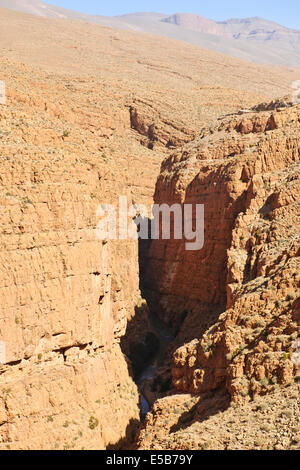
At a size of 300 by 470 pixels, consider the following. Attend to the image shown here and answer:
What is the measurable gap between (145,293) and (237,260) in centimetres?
1870

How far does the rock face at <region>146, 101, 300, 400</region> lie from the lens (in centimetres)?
3080

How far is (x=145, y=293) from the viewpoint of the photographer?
2392 inches

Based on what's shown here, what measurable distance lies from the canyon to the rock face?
10 cm

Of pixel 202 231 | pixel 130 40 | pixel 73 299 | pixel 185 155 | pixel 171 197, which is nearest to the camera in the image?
pixel 73 299

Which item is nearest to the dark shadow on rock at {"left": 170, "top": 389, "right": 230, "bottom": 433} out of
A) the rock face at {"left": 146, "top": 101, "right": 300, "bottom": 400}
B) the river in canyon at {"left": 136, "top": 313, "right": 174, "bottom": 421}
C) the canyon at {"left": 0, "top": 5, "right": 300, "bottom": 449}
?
the canyon at {"left": 0, "top": 5, "right": 300, "bottom": 449}

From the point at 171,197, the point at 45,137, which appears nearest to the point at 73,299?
the point at 45,137

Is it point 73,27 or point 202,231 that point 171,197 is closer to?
point 202,231

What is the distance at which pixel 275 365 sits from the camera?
94.2 ft

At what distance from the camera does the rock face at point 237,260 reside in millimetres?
30797

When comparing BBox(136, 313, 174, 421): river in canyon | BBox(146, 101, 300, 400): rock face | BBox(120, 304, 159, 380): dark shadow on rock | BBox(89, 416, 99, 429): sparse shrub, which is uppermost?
BBox(146, 101, 300, 400): rock face

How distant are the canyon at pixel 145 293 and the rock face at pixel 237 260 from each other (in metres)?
0.10

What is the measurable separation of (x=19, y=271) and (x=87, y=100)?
54.5m

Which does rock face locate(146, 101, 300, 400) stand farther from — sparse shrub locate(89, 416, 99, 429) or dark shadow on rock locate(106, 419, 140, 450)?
sparse shrub locate(89, 416, 99, 429)

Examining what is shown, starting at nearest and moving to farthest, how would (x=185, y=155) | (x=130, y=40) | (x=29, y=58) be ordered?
(x=185, y=155)
(x=29, y=58)
(x=130, y=40)
